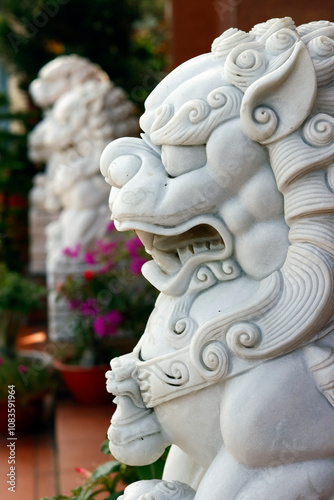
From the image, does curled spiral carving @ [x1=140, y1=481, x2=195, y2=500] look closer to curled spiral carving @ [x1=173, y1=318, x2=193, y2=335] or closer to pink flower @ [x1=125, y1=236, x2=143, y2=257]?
curled spiral carving @ [x1=173, y1=318, x2=193, y2=335]

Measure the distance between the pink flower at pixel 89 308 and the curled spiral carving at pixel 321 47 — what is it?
2816 mm

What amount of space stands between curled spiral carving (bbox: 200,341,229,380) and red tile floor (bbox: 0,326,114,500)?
194cm

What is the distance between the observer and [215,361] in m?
1.21

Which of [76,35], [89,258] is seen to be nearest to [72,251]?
[89,258]

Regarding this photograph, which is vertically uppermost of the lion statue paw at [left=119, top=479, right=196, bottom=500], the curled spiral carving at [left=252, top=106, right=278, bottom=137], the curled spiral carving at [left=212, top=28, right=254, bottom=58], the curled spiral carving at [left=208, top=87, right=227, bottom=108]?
the curled spiral carving at [left=212, top=28, right=254, bottom=58]

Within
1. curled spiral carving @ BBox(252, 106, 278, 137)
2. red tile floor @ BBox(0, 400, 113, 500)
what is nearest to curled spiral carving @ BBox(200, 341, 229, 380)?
curled spiral carving @ BBox(252, 106, 278, 137)

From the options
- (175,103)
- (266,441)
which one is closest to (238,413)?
(266,441)

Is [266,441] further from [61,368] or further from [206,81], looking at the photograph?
[61,368]

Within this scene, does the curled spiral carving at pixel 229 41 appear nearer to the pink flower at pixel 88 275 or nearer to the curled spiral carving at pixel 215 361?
the curled spiral carving at pixel 215 361

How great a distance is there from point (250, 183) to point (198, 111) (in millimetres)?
158

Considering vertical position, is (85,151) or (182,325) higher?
(182,325)

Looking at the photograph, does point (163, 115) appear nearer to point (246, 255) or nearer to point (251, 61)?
point (251, 61)

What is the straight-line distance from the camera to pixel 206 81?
49.5 inches

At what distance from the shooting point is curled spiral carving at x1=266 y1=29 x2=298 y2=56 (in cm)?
121
